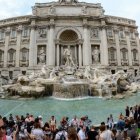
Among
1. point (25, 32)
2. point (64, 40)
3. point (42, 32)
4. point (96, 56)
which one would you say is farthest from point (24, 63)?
point (96, 56)

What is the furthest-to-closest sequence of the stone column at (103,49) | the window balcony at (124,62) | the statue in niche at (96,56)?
the window balcony at (124,62) → the statue in niche at (96,56) → the stone column at (103,49)

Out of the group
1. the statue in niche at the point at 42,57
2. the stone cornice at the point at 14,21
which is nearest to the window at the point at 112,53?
the statue in niche at the point at 42,57

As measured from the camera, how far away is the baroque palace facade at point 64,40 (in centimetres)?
3538

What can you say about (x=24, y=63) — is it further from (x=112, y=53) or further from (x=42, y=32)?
(x=112, y=53)

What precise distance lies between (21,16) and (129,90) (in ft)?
72.7

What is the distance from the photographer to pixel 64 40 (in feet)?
121

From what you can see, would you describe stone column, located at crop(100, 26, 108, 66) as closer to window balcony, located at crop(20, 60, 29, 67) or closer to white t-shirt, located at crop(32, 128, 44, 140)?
window balcony, located at crop(20, 60, 29, 67)

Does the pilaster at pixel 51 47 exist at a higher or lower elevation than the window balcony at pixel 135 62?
higher

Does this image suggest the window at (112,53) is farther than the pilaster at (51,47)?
Yes

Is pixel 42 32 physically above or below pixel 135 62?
above

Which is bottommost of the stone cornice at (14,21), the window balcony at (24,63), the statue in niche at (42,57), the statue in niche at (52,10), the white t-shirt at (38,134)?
the white t-shirt at (38,134)

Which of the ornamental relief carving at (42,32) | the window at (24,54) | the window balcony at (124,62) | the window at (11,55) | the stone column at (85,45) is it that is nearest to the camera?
the stone column at (85,45)

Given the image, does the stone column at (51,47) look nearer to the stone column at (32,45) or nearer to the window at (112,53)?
the stone column at (32,45)

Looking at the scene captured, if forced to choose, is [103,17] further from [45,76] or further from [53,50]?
[45,76]
